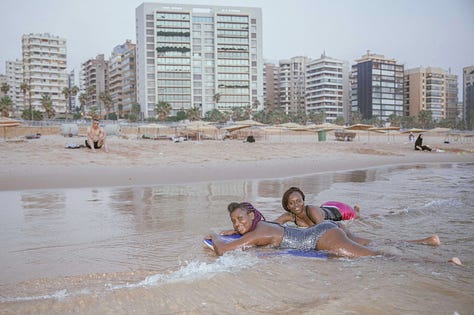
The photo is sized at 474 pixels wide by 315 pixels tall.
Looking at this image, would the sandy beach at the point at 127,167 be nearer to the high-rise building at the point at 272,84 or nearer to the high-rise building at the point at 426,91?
the high-rise building at the point at 272,84

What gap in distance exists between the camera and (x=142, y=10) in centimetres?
9250

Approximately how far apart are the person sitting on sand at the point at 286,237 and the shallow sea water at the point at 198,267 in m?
0.15

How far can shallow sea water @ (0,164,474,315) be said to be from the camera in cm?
317

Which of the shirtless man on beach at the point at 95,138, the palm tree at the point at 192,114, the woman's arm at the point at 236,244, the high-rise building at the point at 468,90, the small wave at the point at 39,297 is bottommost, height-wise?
the small wave at the point at 39,297

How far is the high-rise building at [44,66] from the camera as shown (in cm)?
11194

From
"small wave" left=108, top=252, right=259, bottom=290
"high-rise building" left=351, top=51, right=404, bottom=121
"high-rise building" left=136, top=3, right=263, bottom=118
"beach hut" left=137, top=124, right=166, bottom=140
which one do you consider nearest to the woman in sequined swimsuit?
"small wave" left=108, top=252, right=259, bottom=290

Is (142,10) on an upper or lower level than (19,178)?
upper

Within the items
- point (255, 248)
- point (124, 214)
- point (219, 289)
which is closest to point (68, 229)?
point (124, 214)

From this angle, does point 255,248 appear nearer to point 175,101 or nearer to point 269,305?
point 269,305

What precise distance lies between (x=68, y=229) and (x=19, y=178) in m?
6.57

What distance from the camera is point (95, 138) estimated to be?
16.3 meters

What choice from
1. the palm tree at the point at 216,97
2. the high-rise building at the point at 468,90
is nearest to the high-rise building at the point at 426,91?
the high-rise building at the point at 468,90

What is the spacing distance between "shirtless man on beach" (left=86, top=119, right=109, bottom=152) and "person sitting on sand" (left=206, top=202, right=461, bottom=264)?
12.5m

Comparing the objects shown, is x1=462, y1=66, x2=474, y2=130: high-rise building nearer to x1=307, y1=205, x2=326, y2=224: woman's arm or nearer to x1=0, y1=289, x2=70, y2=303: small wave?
x1=307, y1=205, x2=326, y2=224: woman's arm
